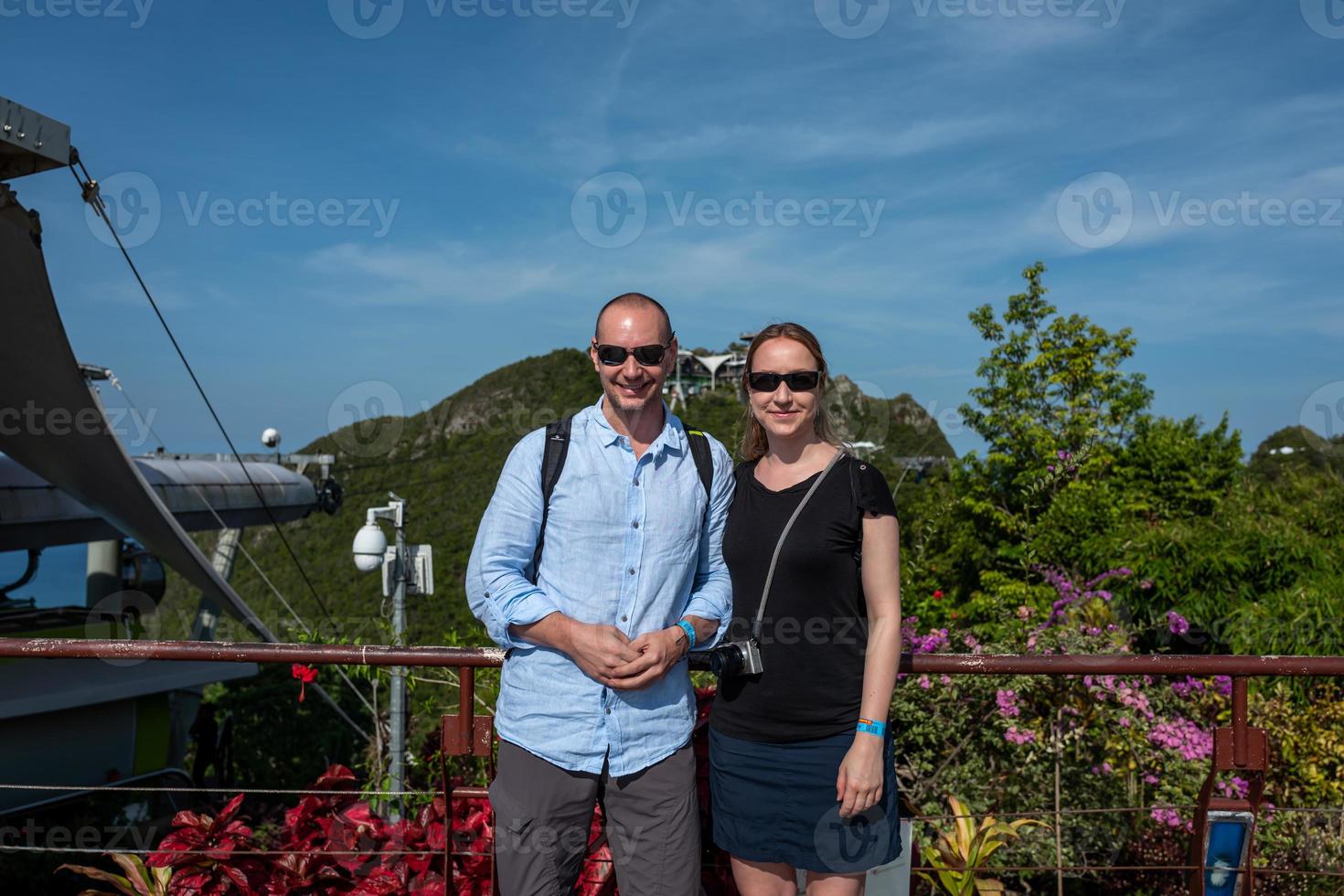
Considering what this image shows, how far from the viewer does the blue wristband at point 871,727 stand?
1996 millimetres

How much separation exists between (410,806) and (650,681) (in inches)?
304

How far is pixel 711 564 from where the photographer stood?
7.33 ft

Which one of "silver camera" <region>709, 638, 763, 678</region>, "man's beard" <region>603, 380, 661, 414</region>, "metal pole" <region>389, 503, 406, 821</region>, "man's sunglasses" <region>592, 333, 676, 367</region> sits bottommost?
"metal pole" <region>389, 503, 406, 821</region>

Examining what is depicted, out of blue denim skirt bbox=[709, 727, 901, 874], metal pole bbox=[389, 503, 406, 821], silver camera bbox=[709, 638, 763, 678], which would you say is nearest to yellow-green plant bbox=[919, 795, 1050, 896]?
blue denim skirt bbox=[709, 727, 901, 874]

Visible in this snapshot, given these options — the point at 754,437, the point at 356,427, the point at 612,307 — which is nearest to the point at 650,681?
the point at 754,437

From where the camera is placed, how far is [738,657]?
6.81ft

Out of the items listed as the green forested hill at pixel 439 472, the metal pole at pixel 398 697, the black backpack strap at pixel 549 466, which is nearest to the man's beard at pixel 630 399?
the black backpack strap at pixel 549 466

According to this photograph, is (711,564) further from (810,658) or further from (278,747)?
(278,747)

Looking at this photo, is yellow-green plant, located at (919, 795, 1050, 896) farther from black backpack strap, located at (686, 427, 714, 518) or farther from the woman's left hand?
black backpack strap, located at (686, 427, 714, 518)

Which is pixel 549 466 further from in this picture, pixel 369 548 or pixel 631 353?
pixel 369 548

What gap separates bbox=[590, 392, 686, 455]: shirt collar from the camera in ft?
7.04

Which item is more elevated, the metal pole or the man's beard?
the man's beard

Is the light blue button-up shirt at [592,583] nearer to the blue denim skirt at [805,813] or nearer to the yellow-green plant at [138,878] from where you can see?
the blue denim skirt at [805,813]

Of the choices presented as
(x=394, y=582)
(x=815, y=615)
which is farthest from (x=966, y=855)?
(x=394, y=582)
